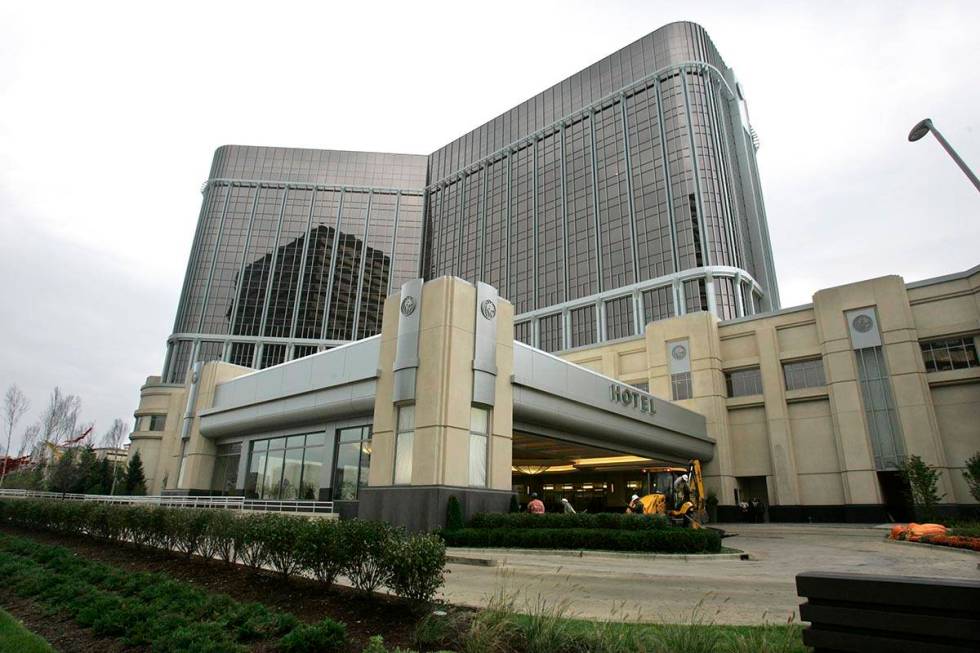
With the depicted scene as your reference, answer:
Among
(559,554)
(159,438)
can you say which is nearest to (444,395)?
(559,554)

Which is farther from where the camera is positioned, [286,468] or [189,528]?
[286,468]

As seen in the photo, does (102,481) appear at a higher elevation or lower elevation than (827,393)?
lower

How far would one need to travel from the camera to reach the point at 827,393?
3941cm

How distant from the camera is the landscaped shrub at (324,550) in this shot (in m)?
9.02

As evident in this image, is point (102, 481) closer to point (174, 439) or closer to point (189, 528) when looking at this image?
point (174, 439)

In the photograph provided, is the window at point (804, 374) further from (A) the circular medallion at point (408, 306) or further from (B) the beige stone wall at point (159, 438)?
(B) the beige stone wall at point (159, 438)

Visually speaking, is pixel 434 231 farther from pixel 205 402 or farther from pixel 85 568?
pixel 85 568

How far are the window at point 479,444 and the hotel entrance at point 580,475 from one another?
1002 cm

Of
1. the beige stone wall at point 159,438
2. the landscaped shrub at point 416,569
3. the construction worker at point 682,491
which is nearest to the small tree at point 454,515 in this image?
the construction worker at point 682,491

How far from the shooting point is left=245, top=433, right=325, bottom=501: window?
30469 mm

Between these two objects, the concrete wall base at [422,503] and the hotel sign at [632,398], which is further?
the hotel sign at [632,398]

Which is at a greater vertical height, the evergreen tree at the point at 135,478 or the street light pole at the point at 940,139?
the street light pole at the point at 940,139

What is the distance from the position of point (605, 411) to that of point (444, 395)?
513 inches

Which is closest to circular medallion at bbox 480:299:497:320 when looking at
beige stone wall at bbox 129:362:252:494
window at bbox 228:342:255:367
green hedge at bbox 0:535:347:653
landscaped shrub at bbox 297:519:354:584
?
landscaped shrub at bbox 297:519:354:584
